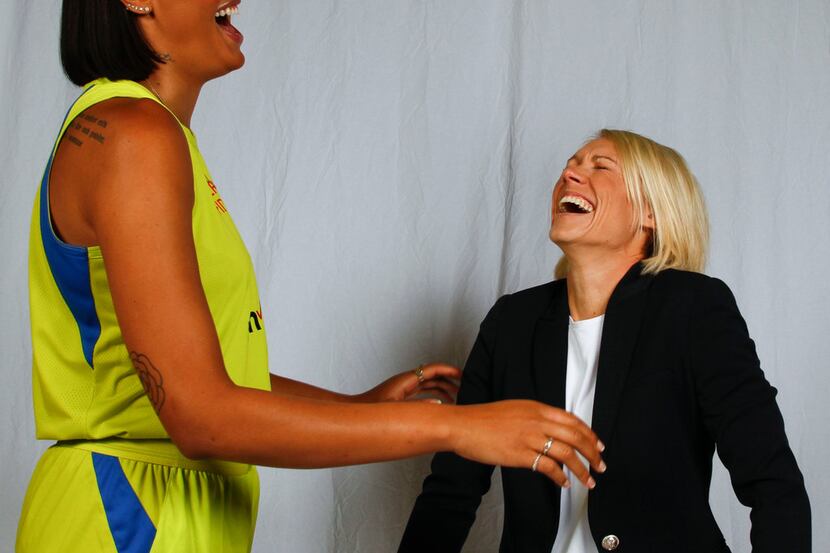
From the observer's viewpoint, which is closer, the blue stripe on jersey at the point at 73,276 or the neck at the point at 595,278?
the blue stripe on jersey at the point at 73,276

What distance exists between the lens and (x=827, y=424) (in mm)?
1955

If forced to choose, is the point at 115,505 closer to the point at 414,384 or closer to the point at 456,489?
the point at 414,384

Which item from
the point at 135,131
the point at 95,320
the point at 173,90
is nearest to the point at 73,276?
the point at 95,320

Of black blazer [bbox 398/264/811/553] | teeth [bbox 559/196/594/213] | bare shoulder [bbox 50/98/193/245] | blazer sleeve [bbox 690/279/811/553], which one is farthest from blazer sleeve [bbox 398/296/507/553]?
bare shoulder [bbox 50/98/193/245]

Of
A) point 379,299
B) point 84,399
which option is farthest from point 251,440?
point 379,299

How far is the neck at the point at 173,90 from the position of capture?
1.05 meters

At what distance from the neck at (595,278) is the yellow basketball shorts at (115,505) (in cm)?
78

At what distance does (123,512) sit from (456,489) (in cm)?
72

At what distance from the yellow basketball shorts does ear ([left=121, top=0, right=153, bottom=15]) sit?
17.9 inches

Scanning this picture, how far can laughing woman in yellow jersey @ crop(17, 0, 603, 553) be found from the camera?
80 cm

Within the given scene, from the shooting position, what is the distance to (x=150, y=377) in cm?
80

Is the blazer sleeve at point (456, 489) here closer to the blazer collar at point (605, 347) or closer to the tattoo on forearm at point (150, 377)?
the blazer collar at point (605, 347)

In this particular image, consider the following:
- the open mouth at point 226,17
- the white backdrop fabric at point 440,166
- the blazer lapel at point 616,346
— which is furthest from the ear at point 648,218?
the open mouth at point 226,17

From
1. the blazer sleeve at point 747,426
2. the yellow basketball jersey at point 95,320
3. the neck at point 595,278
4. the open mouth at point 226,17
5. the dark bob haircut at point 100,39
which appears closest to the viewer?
the yellow basketball jersey at point 95,320
